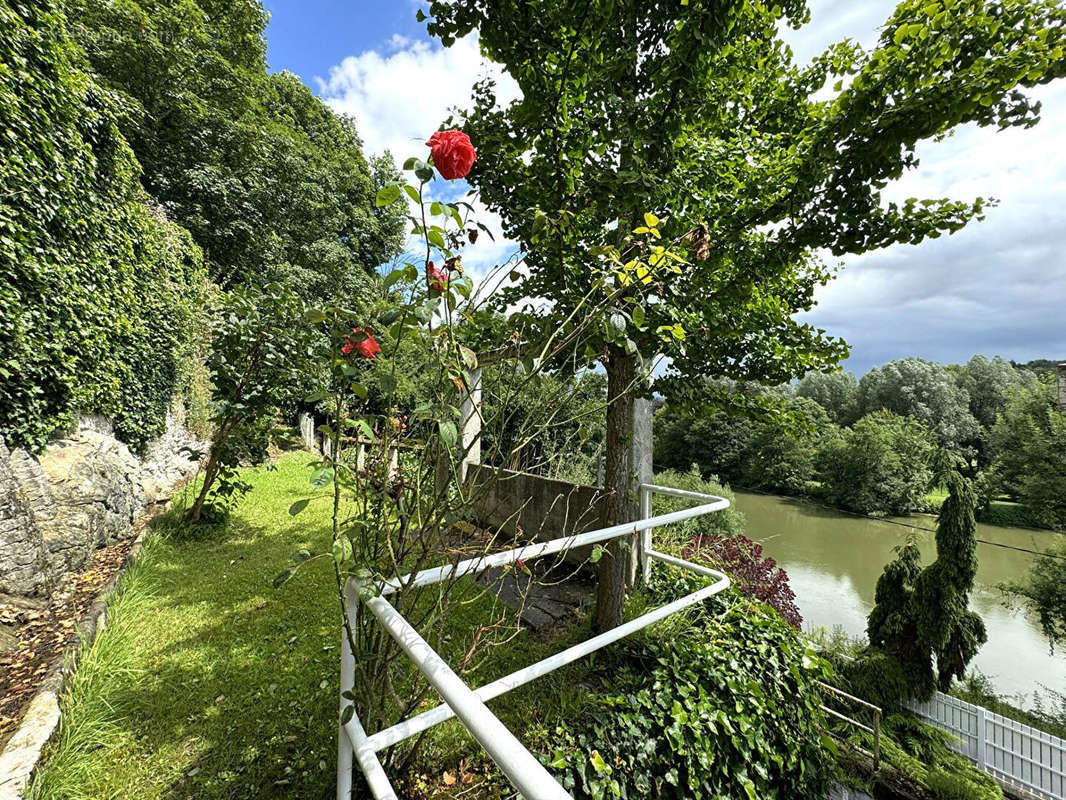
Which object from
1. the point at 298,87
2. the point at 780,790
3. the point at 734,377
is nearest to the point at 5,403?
the point at 734,377

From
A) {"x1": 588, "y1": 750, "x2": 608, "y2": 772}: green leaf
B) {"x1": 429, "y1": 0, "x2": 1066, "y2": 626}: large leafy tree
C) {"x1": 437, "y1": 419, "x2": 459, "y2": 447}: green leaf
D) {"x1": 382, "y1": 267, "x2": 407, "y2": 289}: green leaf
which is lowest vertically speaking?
{"x1": 588, "y1": 750, "x2": 608, "y2": 772}: green leaf

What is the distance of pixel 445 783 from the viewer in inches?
58.9

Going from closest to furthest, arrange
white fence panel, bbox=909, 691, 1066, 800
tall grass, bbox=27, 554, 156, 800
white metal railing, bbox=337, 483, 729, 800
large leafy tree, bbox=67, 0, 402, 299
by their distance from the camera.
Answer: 1. white metal railing, bbox=337, 483, 729, 800
2. tall grass, bbox=27, 554, 156, 800
3. white fence panel, bbox=909, 691, 1066, 800
4. large leafy tree, bbox=67, 0, 402, 299

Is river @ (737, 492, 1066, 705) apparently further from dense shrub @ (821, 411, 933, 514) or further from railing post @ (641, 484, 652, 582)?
railing post @ (641, 484, 652, 582)

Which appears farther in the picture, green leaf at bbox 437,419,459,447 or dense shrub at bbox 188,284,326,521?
dense shrub at bbox 188,284,326,521

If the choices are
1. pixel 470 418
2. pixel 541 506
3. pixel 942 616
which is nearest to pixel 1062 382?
pixel 942 616

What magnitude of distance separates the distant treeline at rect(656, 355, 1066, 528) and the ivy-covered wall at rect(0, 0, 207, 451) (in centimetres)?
1705

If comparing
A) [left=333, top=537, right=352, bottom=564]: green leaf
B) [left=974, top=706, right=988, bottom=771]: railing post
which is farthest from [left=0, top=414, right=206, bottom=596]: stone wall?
[left=974, top=706, right=988, bottom=771]: railing post

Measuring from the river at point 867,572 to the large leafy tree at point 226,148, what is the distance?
1604 centimetres

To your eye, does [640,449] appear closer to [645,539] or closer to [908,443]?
[645,539]

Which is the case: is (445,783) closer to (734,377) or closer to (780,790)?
(780,790)

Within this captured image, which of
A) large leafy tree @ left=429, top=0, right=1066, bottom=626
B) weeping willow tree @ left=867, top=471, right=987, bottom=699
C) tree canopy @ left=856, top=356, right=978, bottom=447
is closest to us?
large leafy tree @ left=429, top=0, right=1066, bottom=626

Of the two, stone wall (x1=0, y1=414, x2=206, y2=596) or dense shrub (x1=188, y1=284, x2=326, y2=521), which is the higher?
dense shrub (x1=188, y1=284, x2=326, y2=521)

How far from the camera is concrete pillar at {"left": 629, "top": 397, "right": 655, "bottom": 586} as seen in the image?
113 inches
